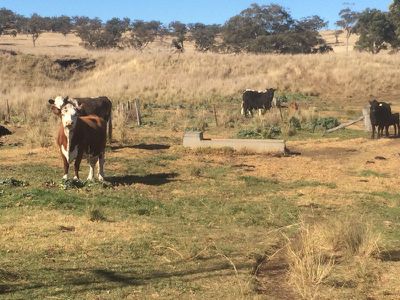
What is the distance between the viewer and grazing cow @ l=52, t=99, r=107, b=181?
11539mm

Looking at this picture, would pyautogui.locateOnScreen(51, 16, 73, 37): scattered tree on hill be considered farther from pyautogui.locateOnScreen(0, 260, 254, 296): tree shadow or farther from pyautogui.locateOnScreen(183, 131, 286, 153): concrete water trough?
pyautogui.locateOnScreen(0, 260, 254, 296): tree shadow

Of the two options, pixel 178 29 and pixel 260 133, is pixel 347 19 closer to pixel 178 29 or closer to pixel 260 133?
pixel 178 29

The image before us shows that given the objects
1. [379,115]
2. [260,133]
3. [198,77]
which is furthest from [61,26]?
[379,115]

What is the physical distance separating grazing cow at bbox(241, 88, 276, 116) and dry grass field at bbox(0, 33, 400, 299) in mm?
4005

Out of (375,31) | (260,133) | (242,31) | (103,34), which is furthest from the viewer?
(103,34)

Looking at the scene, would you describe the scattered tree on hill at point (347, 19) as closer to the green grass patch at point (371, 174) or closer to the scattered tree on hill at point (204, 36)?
the scattered tree on hill at point (204, 36)

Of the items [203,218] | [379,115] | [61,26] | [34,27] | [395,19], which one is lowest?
[203,218]

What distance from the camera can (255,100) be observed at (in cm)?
2950

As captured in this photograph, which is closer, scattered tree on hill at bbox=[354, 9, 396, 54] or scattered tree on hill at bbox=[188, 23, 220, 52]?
scattered tree on hill at bbox=[354, 9, 396, 54]

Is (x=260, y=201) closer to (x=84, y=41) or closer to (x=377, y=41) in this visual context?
(x=377, y=41)

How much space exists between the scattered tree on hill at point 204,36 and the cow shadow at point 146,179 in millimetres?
71985

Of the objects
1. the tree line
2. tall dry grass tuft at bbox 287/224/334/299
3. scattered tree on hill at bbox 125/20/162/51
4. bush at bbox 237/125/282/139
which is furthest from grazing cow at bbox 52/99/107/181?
scattered tree on hill at bbox 125/20/162/51

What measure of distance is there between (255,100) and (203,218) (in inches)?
813

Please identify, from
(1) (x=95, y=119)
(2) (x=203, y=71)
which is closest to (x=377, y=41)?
(2) (x=203, y=71)
